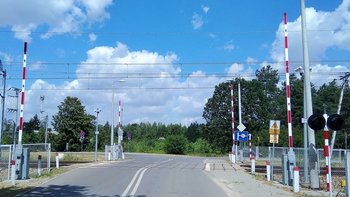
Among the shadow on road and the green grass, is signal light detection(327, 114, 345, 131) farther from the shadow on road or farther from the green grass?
the green grass

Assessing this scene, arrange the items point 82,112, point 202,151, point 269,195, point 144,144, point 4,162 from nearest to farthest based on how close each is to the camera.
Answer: point 269,195 < point 4,162 < point 82,112 < point 202,151 < point 144,144

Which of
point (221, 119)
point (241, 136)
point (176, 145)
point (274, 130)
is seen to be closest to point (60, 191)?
point (274, 130)

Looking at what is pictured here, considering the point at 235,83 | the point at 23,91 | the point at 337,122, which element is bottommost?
the point at 337,122

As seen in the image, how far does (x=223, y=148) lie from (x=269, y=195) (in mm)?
75872

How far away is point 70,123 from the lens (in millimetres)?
84250

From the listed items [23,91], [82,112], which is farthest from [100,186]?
[82,112]

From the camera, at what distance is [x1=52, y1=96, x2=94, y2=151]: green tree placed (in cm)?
8481

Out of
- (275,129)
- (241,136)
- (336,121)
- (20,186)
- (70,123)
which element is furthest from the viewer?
(70,123)

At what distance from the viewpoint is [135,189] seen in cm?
1705

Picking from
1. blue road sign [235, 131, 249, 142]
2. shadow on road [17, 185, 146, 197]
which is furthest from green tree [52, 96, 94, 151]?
shadow on road [17, 185, 146, 197]

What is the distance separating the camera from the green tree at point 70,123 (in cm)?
8481

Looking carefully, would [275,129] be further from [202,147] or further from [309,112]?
[202,147]

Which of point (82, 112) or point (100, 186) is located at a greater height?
point (82, 112)

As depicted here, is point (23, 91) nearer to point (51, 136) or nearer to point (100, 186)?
point (100, 186)
